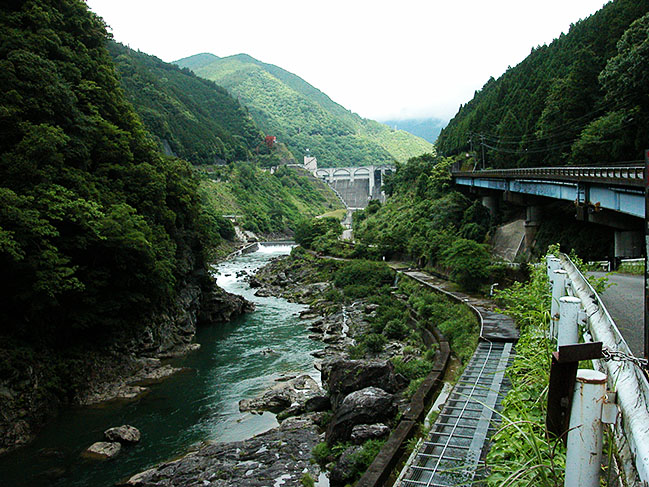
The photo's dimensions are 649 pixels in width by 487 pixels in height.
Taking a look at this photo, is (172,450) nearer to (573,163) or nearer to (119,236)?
(119,236)

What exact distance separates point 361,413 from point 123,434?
806cm

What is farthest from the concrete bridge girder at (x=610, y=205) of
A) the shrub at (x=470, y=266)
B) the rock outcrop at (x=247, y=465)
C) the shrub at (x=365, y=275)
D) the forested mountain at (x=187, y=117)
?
the forested mountain at (x=187, y=117)

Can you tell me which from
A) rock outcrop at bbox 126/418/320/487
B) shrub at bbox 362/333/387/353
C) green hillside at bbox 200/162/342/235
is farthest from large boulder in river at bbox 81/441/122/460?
green hillside at bbox 200/162/342/235

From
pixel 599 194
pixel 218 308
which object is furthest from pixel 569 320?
pixel 218 308

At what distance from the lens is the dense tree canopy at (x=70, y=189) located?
54.5ft

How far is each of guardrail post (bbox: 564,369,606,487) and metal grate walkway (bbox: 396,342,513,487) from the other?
3188 mm

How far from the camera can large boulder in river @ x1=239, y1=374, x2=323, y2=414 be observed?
1752cm

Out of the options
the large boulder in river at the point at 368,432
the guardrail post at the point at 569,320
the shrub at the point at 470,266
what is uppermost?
the guardrail post at the point at 569,320

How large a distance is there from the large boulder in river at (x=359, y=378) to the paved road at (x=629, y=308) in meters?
7.16

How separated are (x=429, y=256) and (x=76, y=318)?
2543 cm

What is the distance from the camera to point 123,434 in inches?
605

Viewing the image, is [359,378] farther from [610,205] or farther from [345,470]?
[610,205]

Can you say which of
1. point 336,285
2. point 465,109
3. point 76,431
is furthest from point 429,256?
point 465,109

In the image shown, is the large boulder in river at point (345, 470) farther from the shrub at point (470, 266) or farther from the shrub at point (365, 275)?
the shrub at point (365, 275)
